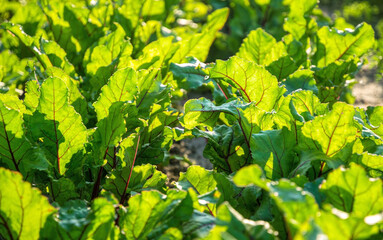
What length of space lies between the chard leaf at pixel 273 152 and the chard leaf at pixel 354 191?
36 centimetres

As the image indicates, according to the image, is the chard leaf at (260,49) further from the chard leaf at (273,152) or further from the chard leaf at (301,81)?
the chard leaf at (273,152)

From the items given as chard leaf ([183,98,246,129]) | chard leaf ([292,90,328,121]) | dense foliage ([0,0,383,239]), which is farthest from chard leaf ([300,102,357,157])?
chard leaf ([183,98,246,129])

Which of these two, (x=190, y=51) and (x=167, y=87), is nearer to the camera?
(x=167, y=87)

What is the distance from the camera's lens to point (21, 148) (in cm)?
178

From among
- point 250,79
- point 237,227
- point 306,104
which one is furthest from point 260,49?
point 237,227

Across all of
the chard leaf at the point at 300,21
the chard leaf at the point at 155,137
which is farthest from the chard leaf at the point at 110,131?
the chard leaf at the point at 300,21

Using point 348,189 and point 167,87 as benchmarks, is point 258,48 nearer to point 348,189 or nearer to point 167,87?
point 167,87

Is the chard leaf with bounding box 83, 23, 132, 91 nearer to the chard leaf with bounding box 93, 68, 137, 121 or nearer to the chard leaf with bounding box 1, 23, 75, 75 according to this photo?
the chard leaf with bounding box 1, 23, 75, 75

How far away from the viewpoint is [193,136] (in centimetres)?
216

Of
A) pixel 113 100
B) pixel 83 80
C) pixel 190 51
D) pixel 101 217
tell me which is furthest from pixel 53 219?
pixel 190 51

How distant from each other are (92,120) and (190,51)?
2.56 feet

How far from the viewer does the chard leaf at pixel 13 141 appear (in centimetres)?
171

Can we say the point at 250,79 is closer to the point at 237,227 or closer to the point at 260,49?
the point at 260,49

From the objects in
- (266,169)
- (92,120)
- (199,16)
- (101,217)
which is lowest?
(199,16)
